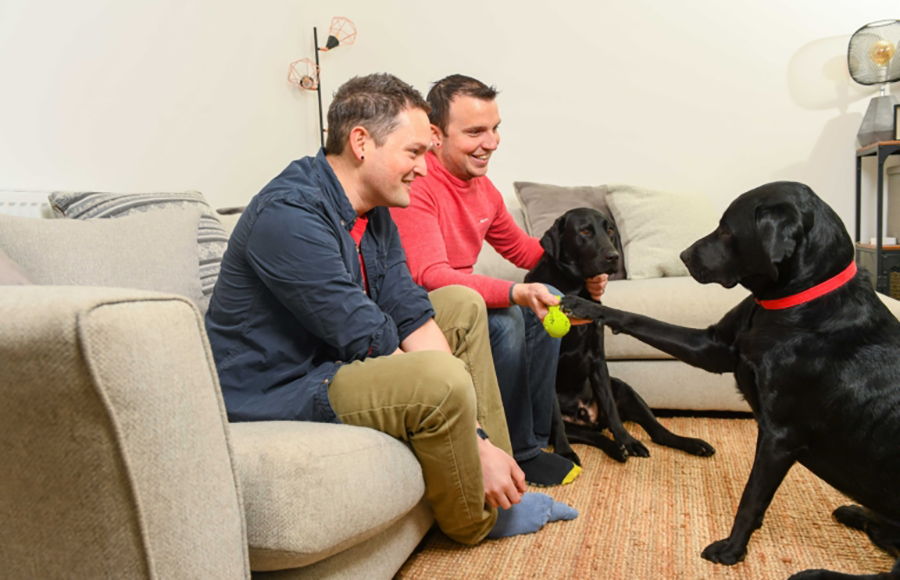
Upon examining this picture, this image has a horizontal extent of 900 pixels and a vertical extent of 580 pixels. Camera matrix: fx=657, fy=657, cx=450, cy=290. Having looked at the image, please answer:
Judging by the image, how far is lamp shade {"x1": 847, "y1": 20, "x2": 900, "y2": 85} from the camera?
10.1 ft

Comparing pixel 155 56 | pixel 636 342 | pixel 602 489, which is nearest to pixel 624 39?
pixel 636 342

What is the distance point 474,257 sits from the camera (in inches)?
80.4

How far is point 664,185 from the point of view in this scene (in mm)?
3580

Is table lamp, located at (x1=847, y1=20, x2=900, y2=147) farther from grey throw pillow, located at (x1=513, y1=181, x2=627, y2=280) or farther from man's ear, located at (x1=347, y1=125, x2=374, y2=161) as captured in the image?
man's ear, located at (x1=347, y1=125, x2=374, y2=161)

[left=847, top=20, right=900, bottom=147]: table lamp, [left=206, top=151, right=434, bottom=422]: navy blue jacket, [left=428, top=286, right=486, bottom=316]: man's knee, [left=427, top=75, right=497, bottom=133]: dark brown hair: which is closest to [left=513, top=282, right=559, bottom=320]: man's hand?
[left=428, top=286, right=486, bottom=316]: man's knee

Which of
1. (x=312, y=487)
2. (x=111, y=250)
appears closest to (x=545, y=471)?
(x=312, y=487)

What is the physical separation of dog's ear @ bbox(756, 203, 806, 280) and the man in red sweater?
0.50 metres

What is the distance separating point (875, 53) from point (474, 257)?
2461 millimetres

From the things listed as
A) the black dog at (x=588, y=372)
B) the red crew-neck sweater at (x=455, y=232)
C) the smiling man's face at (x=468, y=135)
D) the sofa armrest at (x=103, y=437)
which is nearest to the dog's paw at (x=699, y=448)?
the black dog at (x=588, y=372)

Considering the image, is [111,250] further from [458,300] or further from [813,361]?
[813,361]

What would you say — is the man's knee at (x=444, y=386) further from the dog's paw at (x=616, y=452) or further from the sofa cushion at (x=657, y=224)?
the sofa cushion at (x=657, y=224)

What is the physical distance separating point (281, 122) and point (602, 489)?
2.55 m

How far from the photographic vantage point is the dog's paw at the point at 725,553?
1341 mm

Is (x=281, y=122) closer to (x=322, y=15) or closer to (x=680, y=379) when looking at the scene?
(x=322, y=15)
